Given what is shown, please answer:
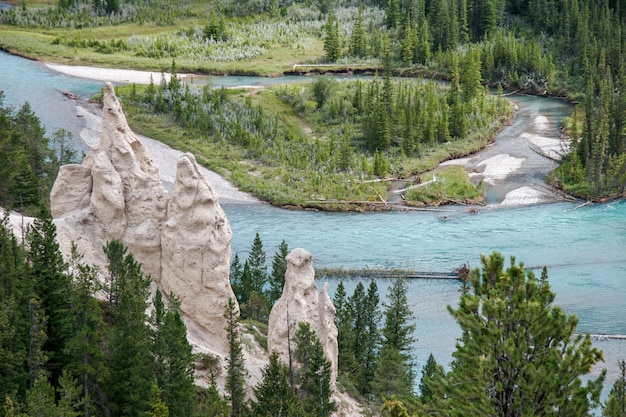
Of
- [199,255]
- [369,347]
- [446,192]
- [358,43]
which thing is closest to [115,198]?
[199,255]

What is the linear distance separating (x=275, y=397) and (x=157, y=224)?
1046 centimetres

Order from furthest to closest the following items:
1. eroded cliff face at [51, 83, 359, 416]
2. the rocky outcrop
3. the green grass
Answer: the green grass → eroded cliff face at [51, 83, 359, 416] → the rocky outcrop

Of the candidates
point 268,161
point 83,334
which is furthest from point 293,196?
point 83,334

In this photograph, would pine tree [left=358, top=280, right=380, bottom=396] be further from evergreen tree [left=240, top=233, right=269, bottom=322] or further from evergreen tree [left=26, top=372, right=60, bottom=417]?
evergreen tree [left=26, top=372, right=60, bottom=417]

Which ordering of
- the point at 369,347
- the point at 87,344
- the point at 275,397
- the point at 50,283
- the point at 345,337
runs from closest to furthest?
the point at 87,344
the point at 275,397
the point at 50,283
the point at 345,337
the point at 369,347

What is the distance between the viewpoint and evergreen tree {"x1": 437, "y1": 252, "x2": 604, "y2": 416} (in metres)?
27.1

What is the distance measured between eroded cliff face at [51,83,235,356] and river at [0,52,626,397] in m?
18.2

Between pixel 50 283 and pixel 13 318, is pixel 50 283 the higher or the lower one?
the higher one

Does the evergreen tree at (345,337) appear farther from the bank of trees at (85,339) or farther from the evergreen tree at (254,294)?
the bank of trees at (85,339)

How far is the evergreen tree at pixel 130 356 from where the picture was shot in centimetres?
3481

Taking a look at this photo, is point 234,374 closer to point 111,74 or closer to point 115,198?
point 115,198

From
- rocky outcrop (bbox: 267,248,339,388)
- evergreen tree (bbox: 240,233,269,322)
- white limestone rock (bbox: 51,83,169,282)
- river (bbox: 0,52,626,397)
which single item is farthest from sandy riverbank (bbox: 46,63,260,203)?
rocky outcrop (bbox: 267,248,339,388)

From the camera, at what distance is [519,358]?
27406 millimetres

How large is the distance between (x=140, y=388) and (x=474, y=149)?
69.9 meters
